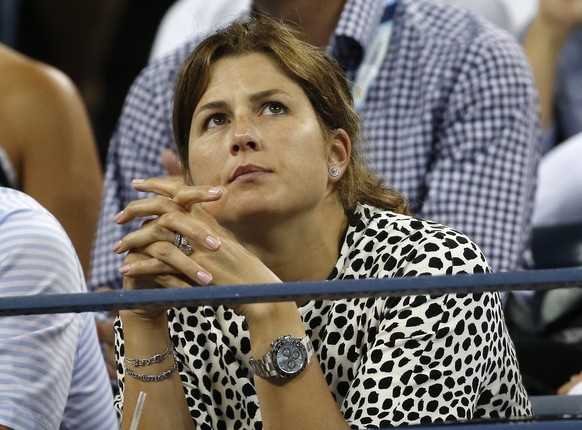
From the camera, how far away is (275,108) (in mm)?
1845

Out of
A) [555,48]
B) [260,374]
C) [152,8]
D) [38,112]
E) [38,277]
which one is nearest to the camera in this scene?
[260,374]

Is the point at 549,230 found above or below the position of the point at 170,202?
below

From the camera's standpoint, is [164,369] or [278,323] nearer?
[278,323]

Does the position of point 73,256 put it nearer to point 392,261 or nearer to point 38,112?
point 392,261

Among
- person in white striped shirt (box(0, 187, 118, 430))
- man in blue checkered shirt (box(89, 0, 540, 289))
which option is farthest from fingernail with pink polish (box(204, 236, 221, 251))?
man in blue checkered shirt (box(89, 0, 540, 289))

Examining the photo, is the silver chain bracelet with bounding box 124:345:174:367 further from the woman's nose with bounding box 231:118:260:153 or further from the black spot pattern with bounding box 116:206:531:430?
the woman's nose with bounding box 231:118:260:153

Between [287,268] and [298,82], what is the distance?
0.29m

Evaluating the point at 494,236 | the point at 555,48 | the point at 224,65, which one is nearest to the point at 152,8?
the point at 555,48

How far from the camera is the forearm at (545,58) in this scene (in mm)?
3230

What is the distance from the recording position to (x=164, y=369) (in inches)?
66.1

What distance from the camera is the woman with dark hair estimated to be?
1.59 m

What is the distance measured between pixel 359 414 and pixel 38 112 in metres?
1.37

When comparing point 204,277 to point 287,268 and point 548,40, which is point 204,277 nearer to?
point 287,268

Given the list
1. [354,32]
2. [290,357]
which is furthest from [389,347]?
[354,32]
